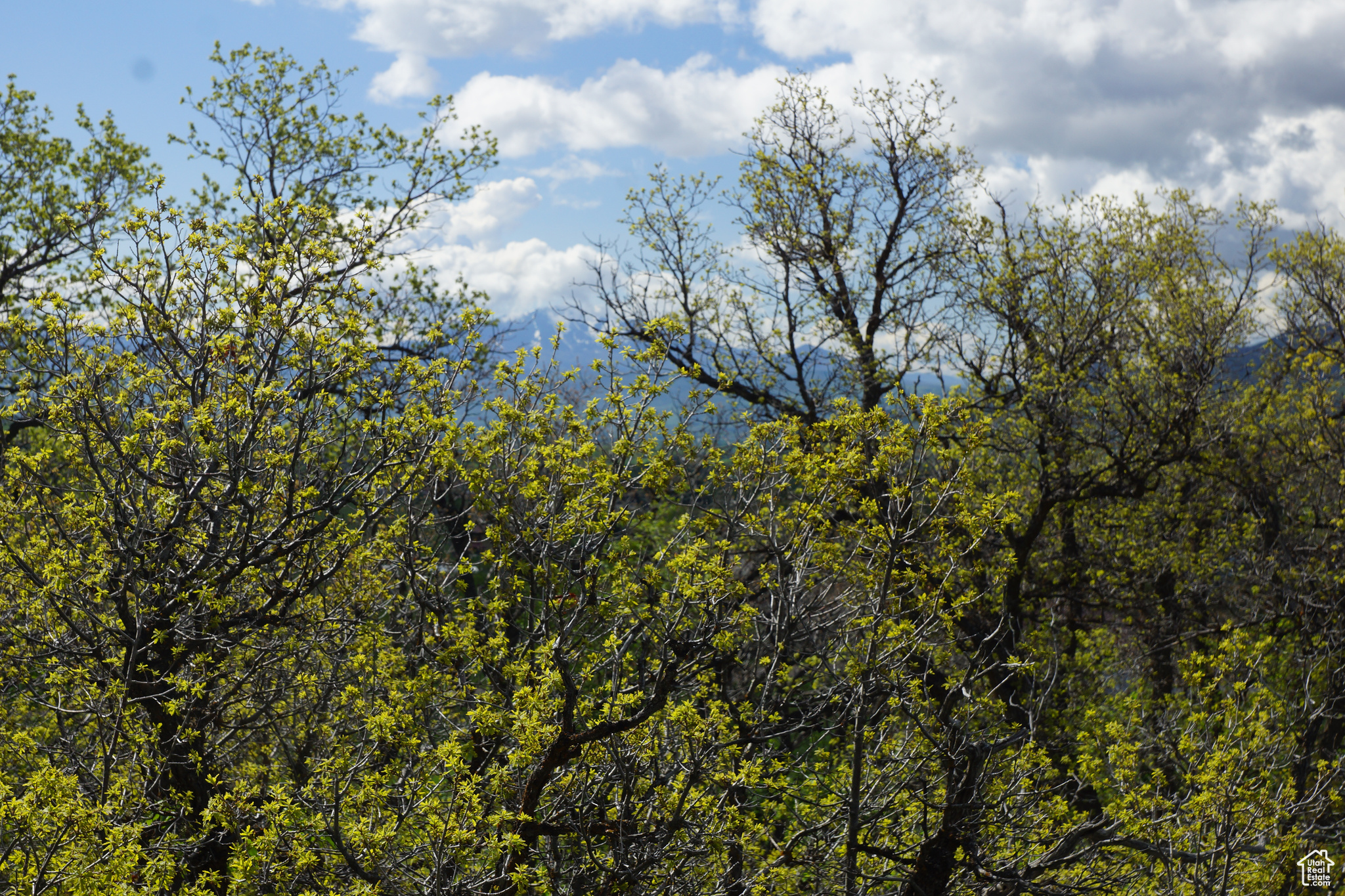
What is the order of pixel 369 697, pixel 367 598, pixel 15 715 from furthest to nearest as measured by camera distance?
pixel 15 715 < pixel 367 598 < pixel 369 697

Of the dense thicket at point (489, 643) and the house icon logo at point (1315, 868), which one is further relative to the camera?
the house icon logo at point (1315, 868)

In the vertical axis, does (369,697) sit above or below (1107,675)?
above

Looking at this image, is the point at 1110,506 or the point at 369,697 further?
the point at 1110,506

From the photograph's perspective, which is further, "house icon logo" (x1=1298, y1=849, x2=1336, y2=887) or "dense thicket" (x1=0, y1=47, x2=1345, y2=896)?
"house icon logo" (x1=1298, y1=849, x2=1336, y2=887)

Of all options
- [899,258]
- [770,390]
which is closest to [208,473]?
[770,390]

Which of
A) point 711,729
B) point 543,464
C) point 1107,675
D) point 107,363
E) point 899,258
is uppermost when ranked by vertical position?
point 899,258

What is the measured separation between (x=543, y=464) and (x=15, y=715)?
11852 mm

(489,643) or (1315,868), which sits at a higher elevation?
(489,643)

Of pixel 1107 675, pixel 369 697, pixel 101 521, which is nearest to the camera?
pixel 101 521

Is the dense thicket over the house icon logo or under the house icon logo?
over

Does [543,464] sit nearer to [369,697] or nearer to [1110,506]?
[369,697]

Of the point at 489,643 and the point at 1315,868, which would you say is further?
the point at 1315,868

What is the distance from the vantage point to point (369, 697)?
31.6ft

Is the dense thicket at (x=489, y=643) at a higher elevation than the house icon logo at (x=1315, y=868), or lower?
higher
